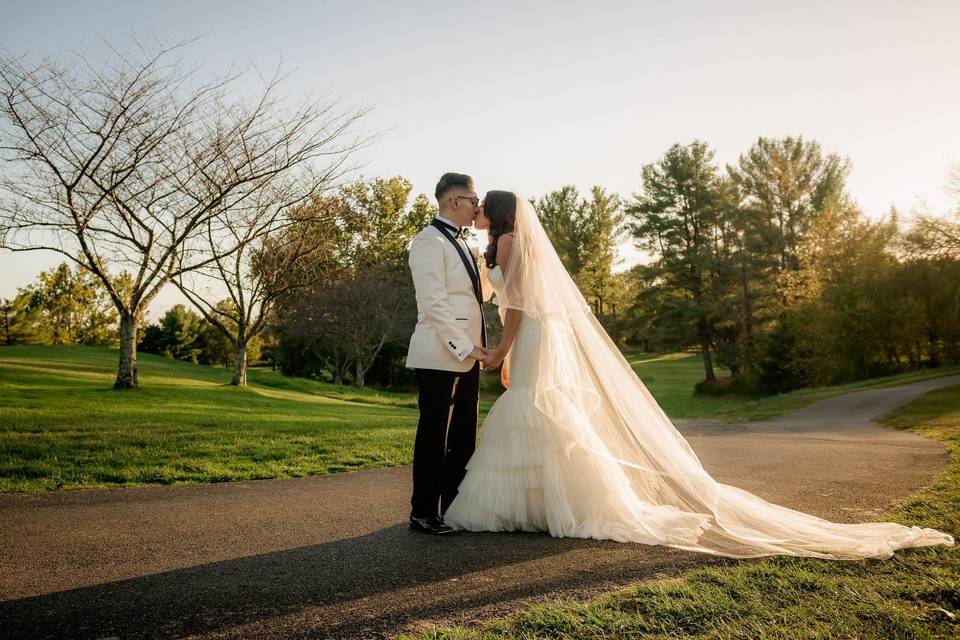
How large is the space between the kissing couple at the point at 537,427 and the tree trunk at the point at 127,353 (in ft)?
43.6

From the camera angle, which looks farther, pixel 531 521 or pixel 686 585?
pixel 531 521

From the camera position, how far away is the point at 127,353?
15609mm

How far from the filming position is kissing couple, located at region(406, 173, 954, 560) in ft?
14.6

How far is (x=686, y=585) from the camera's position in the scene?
10.8 feet

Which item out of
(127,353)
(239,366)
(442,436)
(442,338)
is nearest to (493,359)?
(442,338)

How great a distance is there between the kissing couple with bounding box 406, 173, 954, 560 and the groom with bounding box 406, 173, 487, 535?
11 millimetres

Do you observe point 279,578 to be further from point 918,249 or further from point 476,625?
point 918,249

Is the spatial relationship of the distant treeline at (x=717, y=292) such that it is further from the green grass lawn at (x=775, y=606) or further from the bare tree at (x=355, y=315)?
the green grass lawn at (x=775, y=606)

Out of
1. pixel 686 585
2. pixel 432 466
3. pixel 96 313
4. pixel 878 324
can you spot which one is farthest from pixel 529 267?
pixel 96 313

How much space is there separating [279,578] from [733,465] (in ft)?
20.6

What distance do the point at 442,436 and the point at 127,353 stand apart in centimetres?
1401

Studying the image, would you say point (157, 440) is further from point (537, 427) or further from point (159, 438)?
point (537, 427)

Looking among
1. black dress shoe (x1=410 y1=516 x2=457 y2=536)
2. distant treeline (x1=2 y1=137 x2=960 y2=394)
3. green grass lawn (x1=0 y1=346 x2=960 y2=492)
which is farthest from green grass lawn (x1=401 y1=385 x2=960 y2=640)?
distant treeline (x1=2 y1=137 x2=960 y2=394)

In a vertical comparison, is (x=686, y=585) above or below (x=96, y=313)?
below
